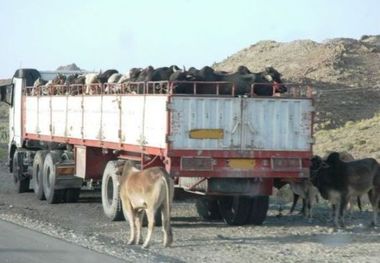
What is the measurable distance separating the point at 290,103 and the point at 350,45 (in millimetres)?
47032

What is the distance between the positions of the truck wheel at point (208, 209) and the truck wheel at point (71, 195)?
4812 mm

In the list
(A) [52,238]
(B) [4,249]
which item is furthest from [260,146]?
(B) [4,249]

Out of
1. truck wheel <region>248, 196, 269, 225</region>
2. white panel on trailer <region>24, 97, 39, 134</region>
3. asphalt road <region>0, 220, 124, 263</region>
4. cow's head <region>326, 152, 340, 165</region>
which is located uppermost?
white panel on trailer <region>24, 97, 39, 134</region>

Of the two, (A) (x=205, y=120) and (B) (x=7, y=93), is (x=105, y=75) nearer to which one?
(A) (x=205, y=120)

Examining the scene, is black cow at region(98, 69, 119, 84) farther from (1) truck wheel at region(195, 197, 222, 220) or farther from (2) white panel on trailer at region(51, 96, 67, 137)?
(1) truck wheel at region(195, 197, 222, 220)

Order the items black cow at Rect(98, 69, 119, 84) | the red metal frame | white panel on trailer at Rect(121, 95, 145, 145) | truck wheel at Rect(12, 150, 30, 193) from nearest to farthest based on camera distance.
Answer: the red metal frame, white panel on trailer at Rect(121, 95, 145, 145), black cow at Rect(98, 69, 119, 84), truck wheel at Rect(12, 150, 30, 193)

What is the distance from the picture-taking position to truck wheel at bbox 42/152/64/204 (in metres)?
20.5

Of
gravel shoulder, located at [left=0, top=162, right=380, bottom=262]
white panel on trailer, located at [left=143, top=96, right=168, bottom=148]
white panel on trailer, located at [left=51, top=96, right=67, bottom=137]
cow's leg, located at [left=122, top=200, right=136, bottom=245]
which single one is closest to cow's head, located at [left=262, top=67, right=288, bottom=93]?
white panel on trailer, located at [left=143, top=96, right=168, bottom=148]

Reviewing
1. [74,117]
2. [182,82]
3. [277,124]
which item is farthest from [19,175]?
[277,124]

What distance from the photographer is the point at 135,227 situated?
1334 centimetres

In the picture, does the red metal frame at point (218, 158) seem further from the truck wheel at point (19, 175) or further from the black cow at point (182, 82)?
the truck wheel at point (19, 175)

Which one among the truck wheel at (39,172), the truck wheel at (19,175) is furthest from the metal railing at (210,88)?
the truck wheel at (19,175)

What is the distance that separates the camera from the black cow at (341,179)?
15117 millimetres

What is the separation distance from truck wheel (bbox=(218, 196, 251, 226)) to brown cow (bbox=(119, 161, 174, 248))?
2.89 meters
